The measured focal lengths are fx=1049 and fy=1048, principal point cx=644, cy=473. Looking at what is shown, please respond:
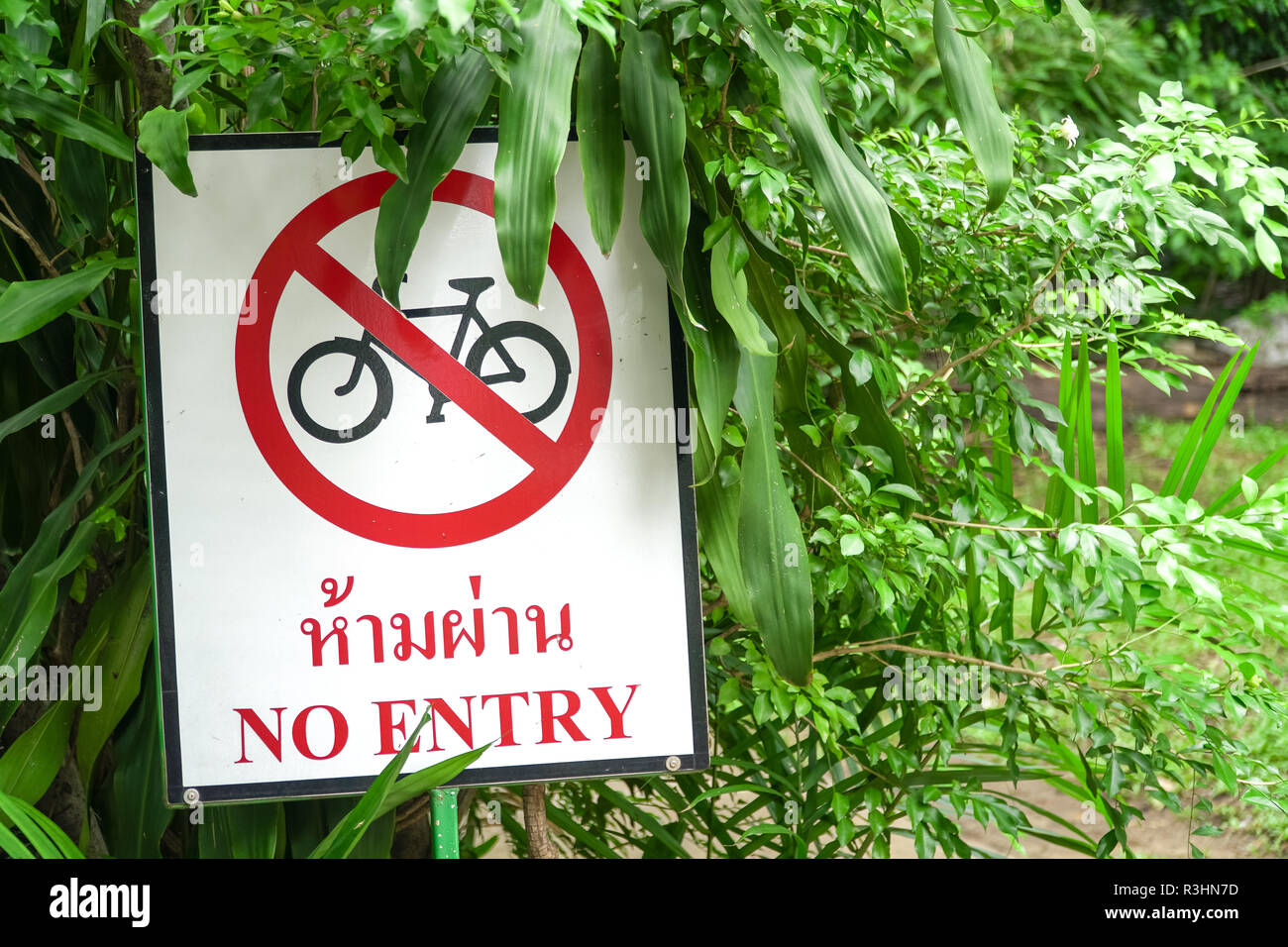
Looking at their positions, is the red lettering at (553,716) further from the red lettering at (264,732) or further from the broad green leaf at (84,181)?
the broad green leaf at (84,181)

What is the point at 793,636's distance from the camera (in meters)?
0.93

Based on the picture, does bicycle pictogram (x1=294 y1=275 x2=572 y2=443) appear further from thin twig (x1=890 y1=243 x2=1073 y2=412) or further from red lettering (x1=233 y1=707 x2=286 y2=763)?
thin twig (x1=890 y1=243 x2=1073 y2=412)

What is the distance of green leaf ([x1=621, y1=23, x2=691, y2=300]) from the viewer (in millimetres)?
865

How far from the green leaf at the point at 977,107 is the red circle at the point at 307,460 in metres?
0.38

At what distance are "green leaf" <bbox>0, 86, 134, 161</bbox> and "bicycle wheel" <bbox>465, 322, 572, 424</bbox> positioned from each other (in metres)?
0.39

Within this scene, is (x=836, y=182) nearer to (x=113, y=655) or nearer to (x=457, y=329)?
(x=457, y=329)

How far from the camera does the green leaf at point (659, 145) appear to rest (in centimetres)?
87

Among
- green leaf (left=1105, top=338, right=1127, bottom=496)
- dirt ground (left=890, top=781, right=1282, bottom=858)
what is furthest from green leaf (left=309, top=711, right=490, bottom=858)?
dirt ground (left=890, top=781, right=1282, bottom=858)

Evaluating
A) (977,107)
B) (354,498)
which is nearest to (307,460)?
(354,498)

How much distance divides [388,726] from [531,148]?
0.50 meters

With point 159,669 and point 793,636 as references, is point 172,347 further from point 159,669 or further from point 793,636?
point 793,636

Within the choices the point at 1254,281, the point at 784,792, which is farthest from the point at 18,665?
the point at 1254,281

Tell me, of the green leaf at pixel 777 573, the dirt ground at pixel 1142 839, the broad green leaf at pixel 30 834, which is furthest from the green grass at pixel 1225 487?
the broad green leaf at pixel 30 834

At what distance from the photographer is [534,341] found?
A: 0.92m
